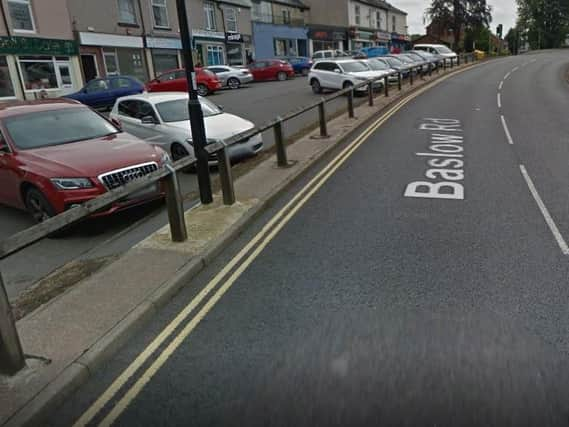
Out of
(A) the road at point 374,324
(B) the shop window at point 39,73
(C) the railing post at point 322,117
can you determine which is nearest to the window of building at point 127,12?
(B) the shop window at point 39,73

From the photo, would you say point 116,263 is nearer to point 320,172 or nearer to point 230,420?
point 230,420

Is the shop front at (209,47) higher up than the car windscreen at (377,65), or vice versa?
the shop front at (209,47)

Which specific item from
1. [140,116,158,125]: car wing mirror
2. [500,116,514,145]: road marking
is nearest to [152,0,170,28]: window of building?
[140,116,158,125]: car wing mirror

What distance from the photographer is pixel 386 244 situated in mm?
5320

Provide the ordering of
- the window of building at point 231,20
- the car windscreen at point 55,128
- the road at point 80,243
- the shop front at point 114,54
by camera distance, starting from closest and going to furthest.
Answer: the road at point 80,243, the car windscreen at point 55,128, the shop front at point 114,54, the window of building at point 231,20

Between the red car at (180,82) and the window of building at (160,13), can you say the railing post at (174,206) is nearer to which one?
the red car at (180,82)

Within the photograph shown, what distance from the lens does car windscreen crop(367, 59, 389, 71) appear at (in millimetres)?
21484

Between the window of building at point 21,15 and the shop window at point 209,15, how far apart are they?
14.8 metres

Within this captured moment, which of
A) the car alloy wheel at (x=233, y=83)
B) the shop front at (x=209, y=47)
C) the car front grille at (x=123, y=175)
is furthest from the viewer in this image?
the shop front at (x=209, y=47)

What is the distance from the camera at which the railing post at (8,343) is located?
3.03 metres

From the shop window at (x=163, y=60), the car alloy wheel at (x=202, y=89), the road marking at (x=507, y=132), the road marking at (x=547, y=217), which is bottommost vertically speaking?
the road marking at (x=547, y=217)

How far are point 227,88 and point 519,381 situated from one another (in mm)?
27540

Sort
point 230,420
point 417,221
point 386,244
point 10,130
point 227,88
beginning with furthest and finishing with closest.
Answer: point 227,88 < point 10,130 < point 417,221 < point 386,244 < point 230,420

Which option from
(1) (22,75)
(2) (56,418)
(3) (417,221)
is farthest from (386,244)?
(1) (22,75)
